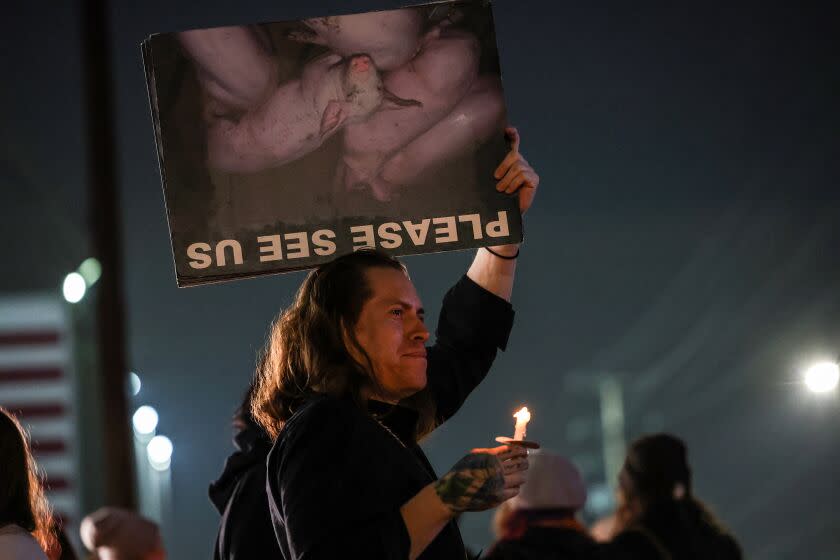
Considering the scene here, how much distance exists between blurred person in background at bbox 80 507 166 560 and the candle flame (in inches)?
125

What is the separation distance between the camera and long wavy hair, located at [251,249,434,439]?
3.50 meters

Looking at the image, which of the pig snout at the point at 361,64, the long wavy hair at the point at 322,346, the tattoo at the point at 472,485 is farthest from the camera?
the pig snout at the point at 361,64

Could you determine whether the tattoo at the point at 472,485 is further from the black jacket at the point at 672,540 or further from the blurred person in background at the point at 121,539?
the blurred person in background at the point at 121,539

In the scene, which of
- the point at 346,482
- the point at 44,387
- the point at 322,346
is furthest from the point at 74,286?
the point at 346,482

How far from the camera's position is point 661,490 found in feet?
20.9

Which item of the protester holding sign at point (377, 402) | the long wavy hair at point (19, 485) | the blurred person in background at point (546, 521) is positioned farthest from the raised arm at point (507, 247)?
the blurred person in background at point (546, 521)

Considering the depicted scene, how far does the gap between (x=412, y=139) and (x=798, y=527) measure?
321ft

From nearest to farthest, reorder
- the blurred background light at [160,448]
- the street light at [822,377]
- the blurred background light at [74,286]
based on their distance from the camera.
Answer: the street light at [822,377] < the blurred background light at [74,286] < the blurred background light at [160,448]

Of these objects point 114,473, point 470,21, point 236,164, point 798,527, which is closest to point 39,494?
point 236,164

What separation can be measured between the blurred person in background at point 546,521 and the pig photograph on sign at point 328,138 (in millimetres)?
2145

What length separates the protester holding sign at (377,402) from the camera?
3121 mm

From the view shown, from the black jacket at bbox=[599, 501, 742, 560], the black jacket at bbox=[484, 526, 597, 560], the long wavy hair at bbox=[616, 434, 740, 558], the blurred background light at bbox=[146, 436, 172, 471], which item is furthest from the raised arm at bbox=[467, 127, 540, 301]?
the blurred background light at bbox=[146, 436, 172, 471]

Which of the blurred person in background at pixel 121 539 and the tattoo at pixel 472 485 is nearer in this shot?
the tattoo at pixel 472 485

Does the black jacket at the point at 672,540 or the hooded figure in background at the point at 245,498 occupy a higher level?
the hooded figure in background at the point at 245,498
